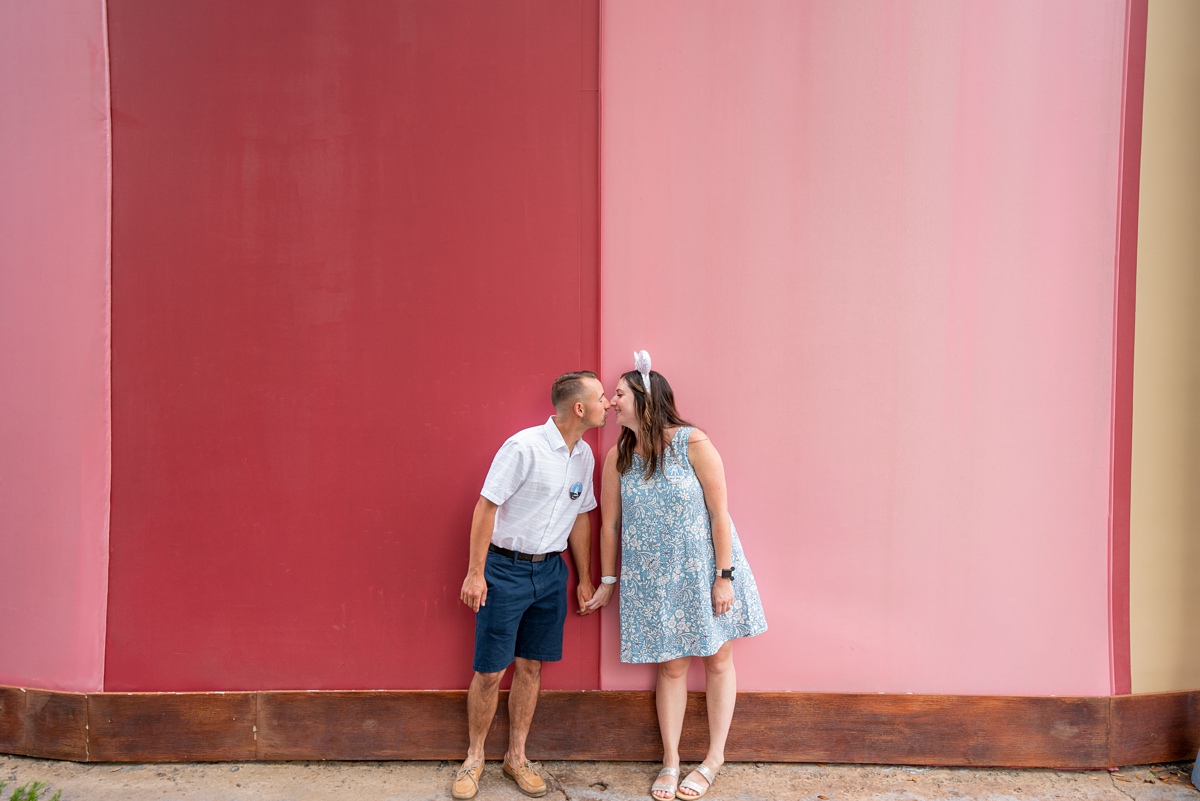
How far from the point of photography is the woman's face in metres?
2.89

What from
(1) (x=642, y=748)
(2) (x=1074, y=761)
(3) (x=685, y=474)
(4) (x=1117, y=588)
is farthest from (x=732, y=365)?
(2) (x=1074, y=761)

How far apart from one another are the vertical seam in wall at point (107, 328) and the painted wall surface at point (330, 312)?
0.03m

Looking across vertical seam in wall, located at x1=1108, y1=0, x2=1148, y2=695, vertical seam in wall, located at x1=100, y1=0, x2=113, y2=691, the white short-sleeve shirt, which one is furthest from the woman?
vertical seam in wall, located at x1=100, y1=0, x2=113, y2=691

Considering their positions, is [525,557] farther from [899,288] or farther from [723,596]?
[899,288]

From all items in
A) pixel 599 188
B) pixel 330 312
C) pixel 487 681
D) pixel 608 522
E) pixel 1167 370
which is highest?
pixel 599 188

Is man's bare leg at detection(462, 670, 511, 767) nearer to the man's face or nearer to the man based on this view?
the man

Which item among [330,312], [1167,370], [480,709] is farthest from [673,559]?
[1167,370]

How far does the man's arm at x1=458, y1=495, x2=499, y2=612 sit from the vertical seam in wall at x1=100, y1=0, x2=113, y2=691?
175 cm

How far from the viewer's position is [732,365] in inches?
123

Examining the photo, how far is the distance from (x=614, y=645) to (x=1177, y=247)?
3078 millimetres

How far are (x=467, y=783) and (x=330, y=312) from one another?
2115 millimetres

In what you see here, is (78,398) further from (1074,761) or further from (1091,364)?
(1074,761)

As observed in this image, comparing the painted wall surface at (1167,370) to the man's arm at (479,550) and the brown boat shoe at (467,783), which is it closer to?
the man's arm at (479,550)

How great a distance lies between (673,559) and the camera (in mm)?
2912
